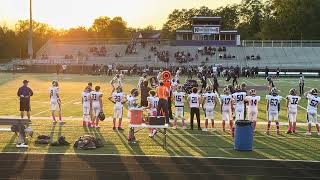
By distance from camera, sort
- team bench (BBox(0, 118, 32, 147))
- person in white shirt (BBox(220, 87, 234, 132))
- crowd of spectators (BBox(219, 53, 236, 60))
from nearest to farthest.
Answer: team bench (BBox(0, 118, 32, 147)) → person in white shirt (BBox(220, 87, 234, 132)) → crowd of spectators (BBox(219, 53, 236, 60))

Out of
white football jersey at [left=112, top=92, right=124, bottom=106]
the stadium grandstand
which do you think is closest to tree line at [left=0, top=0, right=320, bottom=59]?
the stadium grandstand

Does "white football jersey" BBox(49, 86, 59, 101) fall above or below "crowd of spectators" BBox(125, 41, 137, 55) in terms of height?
below

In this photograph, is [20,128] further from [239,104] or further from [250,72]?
[250,72]

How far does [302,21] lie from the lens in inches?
3440

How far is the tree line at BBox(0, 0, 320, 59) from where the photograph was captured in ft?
287

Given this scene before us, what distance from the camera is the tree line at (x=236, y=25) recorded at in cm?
8744

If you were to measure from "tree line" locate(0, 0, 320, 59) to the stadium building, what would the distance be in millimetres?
17111

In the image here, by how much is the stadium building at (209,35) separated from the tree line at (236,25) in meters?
17.1

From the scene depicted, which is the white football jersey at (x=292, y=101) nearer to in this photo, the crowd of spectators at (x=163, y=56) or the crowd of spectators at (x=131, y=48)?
the crowd of spectators at (x=163, y=56)

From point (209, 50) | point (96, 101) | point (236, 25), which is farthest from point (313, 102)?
point (236, 25)

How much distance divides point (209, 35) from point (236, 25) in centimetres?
3034

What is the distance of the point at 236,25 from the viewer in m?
104

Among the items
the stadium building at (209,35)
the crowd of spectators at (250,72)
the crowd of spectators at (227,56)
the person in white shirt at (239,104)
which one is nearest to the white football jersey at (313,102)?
the person in white shirt at (239,104)

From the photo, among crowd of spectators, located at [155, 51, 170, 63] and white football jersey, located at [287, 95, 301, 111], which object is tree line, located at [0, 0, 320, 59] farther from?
white football jersey, located at [287, 95, 301, 111]
